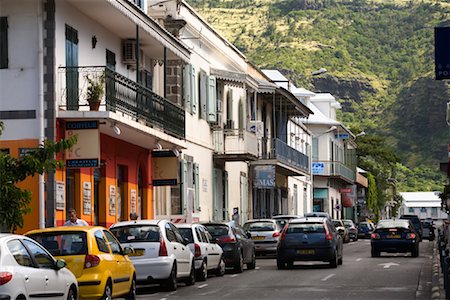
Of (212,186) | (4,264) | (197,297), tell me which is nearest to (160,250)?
(197,297)

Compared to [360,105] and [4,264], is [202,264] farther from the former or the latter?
[360,105]

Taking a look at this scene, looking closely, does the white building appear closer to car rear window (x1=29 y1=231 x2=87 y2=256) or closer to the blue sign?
the blue sign

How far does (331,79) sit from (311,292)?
13722cm

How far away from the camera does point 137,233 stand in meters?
26.2

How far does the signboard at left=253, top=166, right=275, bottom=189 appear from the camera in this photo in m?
56.0

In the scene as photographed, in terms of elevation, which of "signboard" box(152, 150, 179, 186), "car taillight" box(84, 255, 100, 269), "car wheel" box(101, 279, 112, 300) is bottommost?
"car wheel" box(101, 279, 112, 300)

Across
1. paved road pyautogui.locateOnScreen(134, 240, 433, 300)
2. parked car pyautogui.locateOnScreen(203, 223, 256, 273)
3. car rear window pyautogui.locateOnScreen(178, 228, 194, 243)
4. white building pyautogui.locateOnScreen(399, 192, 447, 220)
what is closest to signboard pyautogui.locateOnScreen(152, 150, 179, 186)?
paved road pyautogui.locateOnScreen(134, 240, 433, 300)

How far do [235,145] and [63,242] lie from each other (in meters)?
30.2

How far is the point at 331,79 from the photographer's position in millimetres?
161375

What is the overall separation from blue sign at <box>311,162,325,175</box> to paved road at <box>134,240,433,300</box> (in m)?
49.2

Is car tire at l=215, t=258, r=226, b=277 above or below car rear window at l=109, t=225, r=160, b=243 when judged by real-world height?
below

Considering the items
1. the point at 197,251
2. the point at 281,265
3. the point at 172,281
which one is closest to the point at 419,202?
the point at 281,265

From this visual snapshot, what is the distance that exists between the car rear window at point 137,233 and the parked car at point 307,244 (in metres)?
9.77

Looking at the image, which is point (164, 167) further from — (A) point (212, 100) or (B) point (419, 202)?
(B) point (419, 202)
